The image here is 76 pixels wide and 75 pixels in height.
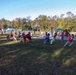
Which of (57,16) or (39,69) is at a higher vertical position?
(57,16)

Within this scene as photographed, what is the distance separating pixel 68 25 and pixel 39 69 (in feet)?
262

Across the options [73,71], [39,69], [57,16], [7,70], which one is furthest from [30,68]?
[57,16]

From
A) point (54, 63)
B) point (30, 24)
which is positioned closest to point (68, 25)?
point (30, 24)

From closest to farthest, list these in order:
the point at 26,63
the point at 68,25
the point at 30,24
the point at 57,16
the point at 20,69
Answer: the point at 20,69
the point at 26,63
the point at 68,25
the point at 57,16
the point at 30,24

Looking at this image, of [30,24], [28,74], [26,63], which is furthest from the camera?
[30,24]

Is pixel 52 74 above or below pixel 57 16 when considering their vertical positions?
below

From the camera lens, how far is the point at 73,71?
12.2 metres

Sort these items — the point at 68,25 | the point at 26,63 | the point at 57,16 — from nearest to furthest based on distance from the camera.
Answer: the point at 26,63 → the point at 68,25 → the point at 57,16

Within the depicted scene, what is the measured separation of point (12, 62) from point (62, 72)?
13.2 ft

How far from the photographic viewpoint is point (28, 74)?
11.6 m

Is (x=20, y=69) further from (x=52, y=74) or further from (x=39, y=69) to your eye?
(x=52, y=74)

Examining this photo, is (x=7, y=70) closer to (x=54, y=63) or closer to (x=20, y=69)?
(x=20, y=69)

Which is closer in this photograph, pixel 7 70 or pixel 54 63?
pixel 7 70

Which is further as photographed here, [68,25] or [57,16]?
[57,16]
